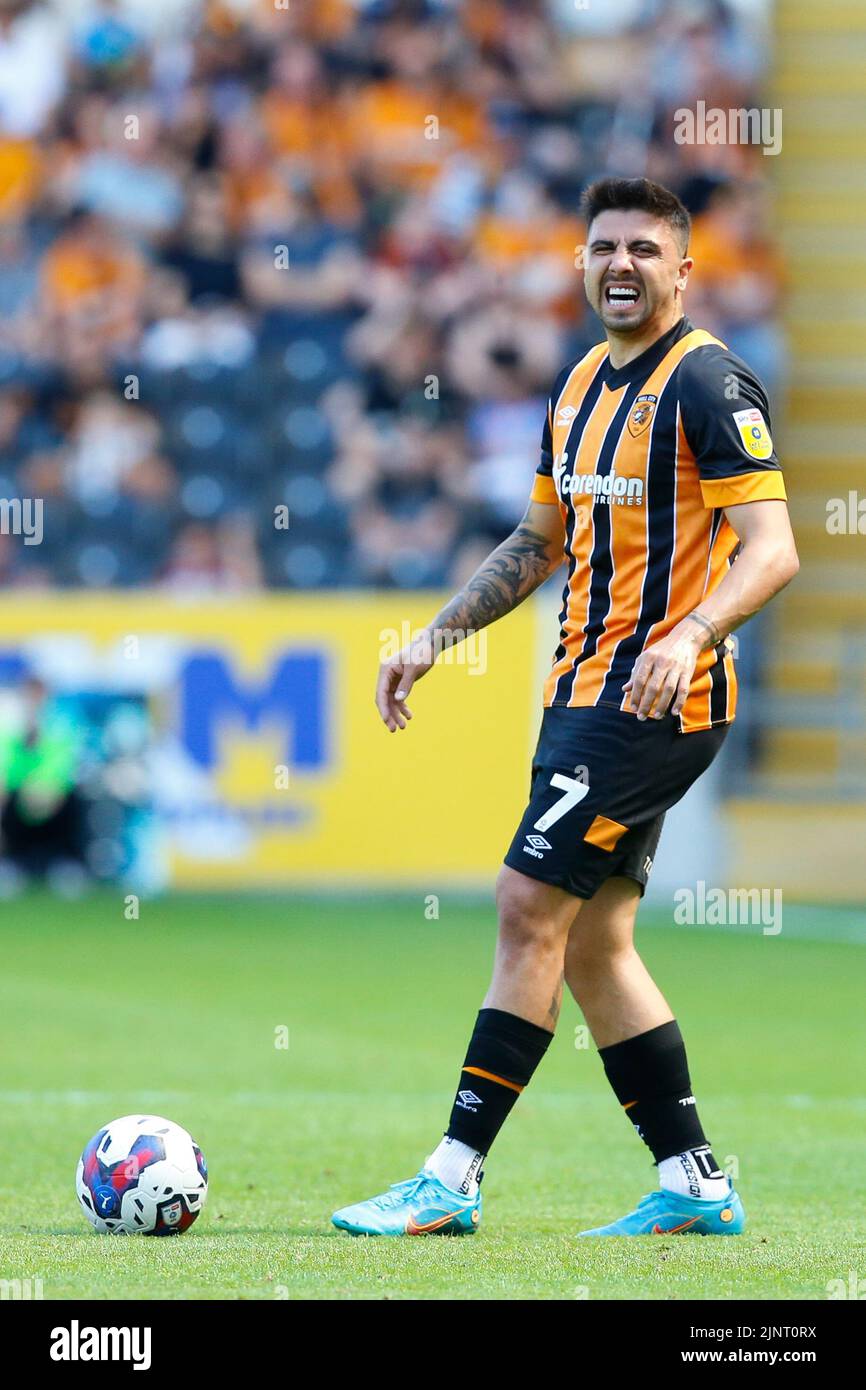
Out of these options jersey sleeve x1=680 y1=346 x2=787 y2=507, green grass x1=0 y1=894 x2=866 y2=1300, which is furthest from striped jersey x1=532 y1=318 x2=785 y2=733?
green grass x1=0 y1=894 x2=866 y2=1300

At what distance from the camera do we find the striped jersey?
16.4ft

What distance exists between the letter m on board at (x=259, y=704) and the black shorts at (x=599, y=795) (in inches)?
382

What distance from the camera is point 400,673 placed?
5.42m

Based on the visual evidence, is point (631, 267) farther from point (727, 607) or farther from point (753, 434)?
point (727, 607)

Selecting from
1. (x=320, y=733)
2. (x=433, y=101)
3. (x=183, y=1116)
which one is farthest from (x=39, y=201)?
(x=183, y=1116)

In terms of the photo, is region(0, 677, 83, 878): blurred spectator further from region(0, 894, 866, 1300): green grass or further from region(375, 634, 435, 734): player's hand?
region(375, 634, 435, 734): player's hand

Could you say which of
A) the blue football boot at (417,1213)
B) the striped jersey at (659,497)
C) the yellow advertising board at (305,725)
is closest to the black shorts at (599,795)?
the striped jersey at (659,497)

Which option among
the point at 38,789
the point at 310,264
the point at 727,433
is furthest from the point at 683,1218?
the point at 310,264

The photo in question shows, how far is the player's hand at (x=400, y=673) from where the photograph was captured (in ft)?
17.8

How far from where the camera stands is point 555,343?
53.6 feet

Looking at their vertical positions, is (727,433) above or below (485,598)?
above

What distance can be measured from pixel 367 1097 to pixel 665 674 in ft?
11.6

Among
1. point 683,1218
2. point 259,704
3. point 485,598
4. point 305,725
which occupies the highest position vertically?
point 259,704

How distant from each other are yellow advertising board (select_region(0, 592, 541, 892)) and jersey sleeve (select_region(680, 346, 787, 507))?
31.9 ft
